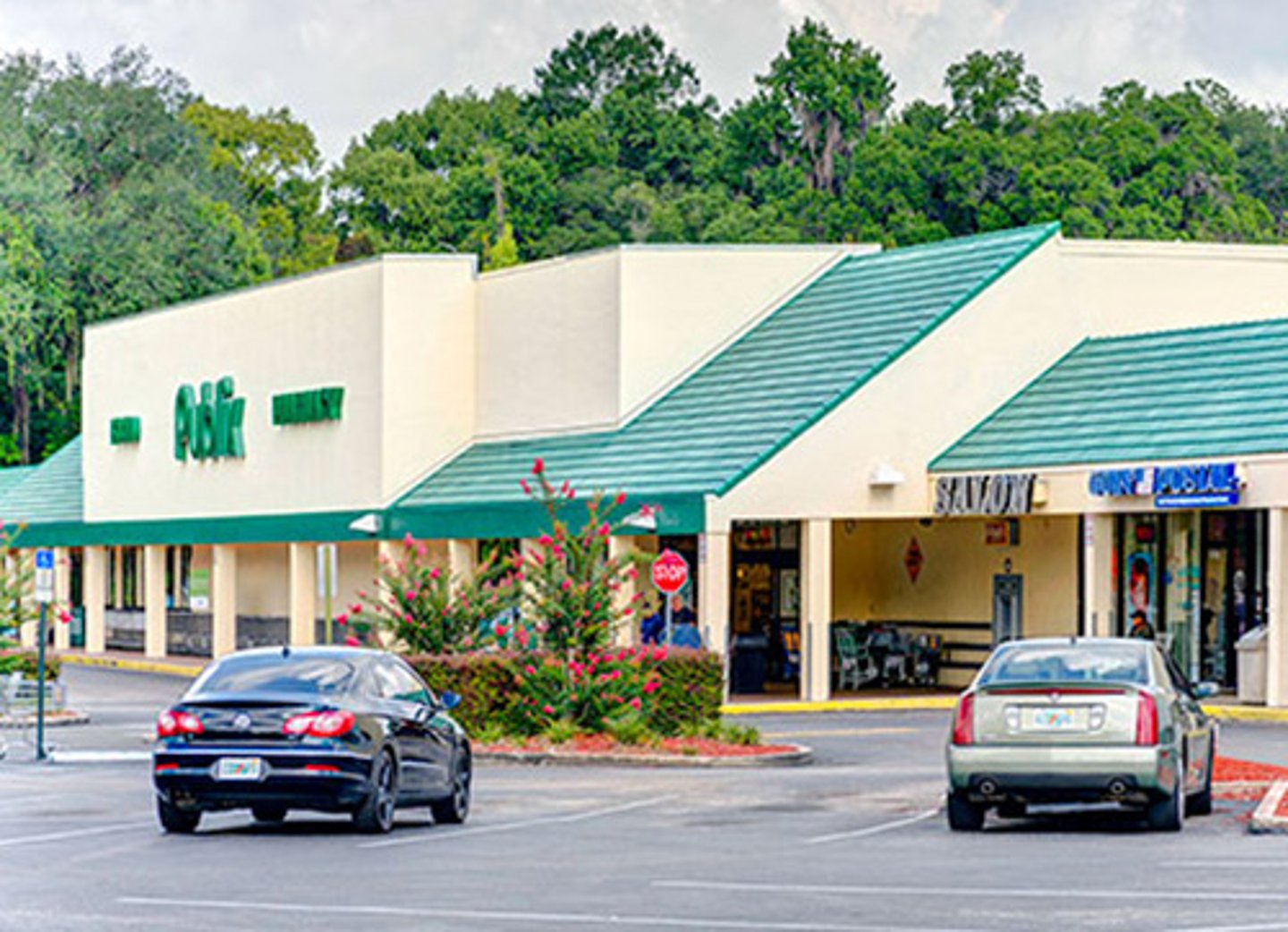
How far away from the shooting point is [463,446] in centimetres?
5381

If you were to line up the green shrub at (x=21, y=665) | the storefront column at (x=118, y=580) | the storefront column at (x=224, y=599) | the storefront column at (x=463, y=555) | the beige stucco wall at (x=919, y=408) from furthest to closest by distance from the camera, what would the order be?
the storefront column at (x=118, y=580)
the storefront column at (x=224, y=599)
the storefront column at (x=463, y=555)
the green shrub at (x=21, y=665)
the beige stucco wall at (x=919, y=408)

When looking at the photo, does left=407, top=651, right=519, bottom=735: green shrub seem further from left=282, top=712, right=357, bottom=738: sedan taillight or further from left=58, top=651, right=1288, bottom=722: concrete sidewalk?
left=282, top=712, right=357, bottom=738: sedan taillight

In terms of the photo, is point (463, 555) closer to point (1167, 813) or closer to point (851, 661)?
point (851, 661)

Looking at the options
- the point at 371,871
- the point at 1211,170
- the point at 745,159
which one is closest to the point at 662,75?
the point at 745,159

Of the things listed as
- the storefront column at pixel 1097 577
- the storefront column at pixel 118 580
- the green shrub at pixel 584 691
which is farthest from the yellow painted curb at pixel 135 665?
the green shrub at pixel 584 691

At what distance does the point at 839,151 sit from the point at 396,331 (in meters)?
45.5

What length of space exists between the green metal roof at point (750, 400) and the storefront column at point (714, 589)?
422 mm

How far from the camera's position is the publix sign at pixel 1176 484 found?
3894 cm

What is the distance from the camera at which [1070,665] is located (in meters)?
20.8

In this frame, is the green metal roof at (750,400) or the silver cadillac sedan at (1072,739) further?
the green metal roof at (750,400)

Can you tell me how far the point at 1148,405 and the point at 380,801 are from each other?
79.9 ft

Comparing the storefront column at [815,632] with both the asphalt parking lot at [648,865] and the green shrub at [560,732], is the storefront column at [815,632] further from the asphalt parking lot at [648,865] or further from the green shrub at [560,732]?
the asphalt parking lot at [648,865]

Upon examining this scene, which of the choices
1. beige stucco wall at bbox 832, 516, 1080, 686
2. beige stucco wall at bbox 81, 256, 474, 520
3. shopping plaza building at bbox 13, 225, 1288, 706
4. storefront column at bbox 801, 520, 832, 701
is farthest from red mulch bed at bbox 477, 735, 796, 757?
beige stucco wall at bbox 81, 256, 474, 520

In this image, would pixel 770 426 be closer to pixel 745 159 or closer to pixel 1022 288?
pixel 1022 288
